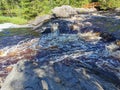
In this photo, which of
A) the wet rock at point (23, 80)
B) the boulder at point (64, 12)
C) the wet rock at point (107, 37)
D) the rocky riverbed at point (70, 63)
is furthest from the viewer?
the boulder at point (64, 12)

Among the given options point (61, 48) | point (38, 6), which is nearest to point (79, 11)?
point (38, 6)

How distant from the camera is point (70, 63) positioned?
10.6 meters

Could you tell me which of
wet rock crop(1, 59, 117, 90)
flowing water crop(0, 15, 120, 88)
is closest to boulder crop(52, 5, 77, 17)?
flowing water crop(0, 15, 120, 88)

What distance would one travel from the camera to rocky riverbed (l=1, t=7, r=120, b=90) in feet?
22.7

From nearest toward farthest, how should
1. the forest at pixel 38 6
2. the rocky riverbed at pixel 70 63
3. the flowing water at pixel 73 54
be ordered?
the rocky riverbed at pixel 70 63
the flowing water at pixel 73 54
the forest at pixel 38 6

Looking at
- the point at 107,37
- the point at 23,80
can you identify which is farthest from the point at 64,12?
the point at 23,80

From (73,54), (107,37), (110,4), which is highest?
(73,54)

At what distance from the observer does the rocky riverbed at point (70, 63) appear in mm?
6934

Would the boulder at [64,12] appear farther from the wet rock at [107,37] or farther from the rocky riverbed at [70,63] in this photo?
the wet rock at [107,37]

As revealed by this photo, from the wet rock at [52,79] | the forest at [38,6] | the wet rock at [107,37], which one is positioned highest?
the wet rock at [52,79]

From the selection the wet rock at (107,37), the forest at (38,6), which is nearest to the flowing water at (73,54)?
the wet rock at (107,37)

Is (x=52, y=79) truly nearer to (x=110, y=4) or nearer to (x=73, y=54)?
(x=73, y=54)

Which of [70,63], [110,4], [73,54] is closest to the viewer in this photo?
[70,63]

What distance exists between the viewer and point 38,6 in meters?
39.8
